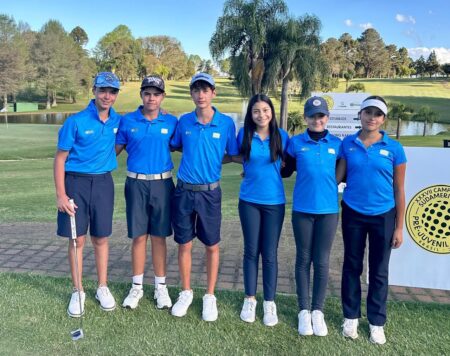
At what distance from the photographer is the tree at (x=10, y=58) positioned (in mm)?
59375

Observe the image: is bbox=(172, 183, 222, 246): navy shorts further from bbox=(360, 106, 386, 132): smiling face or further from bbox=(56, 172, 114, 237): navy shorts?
bbox=(360, 106, 386, 132): smiling face

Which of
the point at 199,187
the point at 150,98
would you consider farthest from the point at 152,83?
the point at 199,187

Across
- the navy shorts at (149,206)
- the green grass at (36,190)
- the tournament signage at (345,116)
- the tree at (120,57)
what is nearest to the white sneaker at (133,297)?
the navy shorts at (149,206)

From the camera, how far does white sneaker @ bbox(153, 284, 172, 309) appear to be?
12.6ft

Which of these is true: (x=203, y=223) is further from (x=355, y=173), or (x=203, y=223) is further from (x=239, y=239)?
(x=239, y=239)

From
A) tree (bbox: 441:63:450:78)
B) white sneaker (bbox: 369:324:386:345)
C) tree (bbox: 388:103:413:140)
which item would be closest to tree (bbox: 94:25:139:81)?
tree (bbox: 388:103:413:140)

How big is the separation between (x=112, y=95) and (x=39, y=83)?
234 feet

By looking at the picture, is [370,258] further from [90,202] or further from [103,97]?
[103,97]

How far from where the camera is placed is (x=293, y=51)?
2617 centimetres

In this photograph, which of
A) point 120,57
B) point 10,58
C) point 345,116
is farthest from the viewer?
point 120,57

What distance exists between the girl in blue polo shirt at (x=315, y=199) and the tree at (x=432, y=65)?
373 feet

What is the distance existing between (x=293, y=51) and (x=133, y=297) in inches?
959

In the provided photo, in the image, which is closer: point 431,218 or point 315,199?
point 315,199

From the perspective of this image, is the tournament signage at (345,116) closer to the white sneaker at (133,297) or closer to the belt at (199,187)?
the belt at (199,187)
